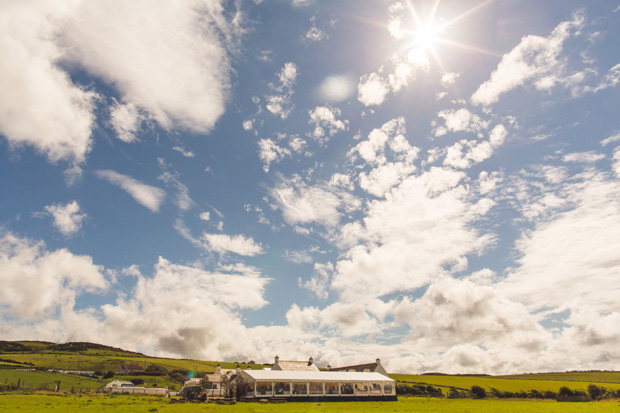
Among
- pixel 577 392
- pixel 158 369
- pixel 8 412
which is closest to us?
pixel 8 412

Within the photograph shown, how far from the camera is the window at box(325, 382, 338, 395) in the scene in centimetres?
Answer: 5541

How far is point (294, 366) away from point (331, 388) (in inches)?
532

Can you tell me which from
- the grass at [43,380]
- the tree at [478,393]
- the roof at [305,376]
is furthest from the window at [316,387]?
the grass at [43,380]

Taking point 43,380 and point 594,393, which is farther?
point 43,380

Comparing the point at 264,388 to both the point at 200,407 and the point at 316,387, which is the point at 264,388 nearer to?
the point at 316,387

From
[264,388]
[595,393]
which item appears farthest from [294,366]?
[595,393]

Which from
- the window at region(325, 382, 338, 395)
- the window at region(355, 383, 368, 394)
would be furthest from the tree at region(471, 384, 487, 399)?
the window at region(325, 382, 338, 395)

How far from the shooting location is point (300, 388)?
175 feet

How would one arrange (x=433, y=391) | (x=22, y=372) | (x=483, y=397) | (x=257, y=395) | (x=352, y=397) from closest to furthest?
(x=257, y=395) < (x=352, y=397) < (x=483, y=397) < (x=433, y=391) < (x=22, y=372)

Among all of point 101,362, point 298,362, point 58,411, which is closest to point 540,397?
point 298,362

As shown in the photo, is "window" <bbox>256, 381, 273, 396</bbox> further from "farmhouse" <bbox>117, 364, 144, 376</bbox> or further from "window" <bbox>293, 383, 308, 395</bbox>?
"farmhouse" <bbox>117, 364, 144, 376</bbox>

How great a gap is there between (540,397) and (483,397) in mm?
9618

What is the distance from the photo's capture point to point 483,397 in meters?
69.8

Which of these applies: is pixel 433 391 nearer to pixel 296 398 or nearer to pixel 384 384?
pixel 384 384
